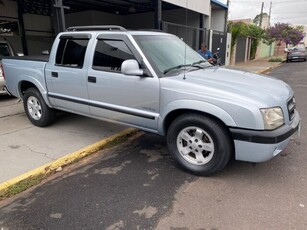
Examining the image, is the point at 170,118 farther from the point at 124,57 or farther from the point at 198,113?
the point at 124,57

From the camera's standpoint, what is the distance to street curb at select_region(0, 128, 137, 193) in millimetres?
3493

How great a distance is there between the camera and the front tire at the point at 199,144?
10.9 feet

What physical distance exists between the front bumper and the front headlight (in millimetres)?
60

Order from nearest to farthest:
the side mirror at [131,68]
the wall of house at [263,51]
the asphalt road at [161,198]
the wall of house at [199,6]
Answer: the asphalt road at [161,198] → the side mirror at [131,68] → the wall of house at [199,6] → the wall of house at [263,51]

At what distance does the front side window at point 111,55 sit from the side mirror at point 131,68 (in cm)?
31

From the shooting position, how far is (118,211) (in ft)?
9.62

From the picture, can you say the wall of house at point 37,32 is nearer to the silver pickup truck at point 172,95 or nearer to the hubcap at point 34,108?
the hubcap at point 34,108

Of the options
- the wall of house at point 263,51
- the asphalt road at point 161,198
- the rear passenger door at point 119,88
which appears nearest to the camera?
the asphalt road at point 161,198

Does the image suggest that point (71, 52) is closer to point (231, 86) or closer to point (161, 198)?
point (231, 86)

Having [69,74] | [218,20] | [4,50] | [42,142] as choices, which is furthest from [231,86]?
[218,20]

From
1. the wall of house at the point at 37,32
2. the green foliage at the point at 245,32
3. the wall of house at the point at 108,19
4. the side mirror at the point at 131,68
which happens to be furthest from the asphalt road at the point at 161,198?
the green foliage at the point at 245,32

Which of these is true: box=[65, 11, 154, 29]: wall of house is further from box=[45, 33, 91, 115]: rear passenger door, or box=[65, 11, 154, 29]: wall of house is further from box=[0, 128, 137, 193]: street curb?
box=[0, 128, 137, 193]: street curb

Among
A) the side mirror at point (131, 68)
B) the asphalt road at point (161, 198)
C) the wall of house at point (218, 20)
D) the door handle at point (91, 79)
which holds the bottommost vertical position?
the asphalt road at point (161, 198)

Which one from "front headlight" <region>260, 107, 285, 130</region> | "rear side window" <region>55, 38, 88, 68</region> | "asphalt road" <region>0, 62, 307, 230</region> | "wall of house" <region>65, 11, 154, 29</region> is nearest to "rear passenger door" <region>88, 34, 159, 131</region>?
"rear side window" <region>55, 38, 88, 68</region>
